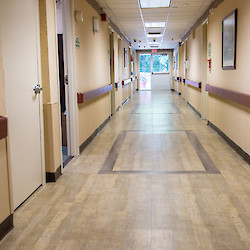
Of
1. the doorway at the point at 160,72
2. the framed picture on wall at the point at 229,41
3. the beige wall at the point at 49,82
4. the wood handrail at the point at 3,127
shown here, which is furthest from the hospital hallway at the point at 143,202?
the doorway at the point at 160,72

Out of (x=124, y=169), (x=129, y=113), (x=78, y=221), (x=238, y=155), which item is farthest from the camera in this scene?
(x=129, y=113)

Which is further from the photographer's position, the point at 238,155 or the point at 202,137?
the point at 202,137

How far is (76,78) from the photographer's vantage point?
4992mm

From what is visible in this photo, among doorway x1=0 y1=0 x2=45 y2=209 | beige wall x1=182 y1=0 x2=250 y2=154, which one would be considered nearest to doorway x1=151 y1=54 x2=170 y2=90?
beige wall x1=182 y1=0 x2=250 y2=154

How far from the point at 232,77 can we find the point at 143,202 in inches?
123

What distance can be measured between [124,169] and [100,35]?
159 inches

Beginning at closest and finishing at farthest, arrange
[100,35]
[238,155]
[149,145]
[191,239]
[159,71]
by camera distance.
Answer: [191,239]
[238,155]
[149,145]
[100,35]
[159,71]

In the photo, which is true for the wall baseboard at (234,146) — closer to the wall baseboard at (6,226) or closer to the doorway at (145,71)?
the wall baseboard at (6,226)

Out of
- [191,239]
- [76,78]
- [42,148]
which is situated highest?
[76,78]

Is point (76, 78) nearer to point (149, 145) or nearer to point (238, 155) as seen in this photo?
point (149, 145)

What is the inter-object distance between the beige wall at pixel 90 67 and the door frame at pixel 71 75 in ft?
0.75

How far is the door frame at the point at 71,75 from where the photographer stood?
4754mm

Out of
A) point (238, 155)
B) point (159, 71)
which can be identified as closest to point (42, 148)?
point (238, 155)

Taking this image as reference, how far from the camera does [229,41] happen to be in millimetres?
5500
